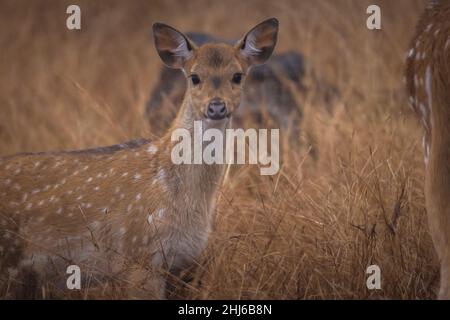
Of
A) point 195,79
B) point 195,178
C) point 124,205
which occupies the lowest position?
point 124,205

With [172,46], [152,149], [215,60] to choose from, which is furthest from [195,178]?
[172,46]

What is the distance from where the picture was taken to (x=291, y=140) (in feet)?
23.8

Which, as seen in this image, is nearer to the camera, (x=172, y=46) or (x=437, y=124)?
(x=437, y=124)

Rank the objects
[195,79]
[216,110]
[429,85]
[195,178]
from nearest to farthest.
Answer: [429,85], [216,110], [195,178], [195,79]

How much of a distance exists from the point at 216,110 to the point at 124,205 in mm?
668

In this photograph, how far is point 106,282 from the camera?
4.54 m

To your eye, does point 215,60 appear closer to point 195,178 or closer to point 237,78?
point 237,78

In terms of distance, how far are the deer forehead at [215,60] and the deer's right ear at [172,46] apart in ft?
0.33


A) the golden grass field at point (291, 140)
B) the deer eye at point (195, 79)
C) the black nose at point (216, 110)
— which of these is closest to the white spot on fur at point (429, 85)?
the golden grass field at point (291, 140)

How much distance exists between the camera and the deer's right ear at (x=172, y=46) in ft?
16.9
